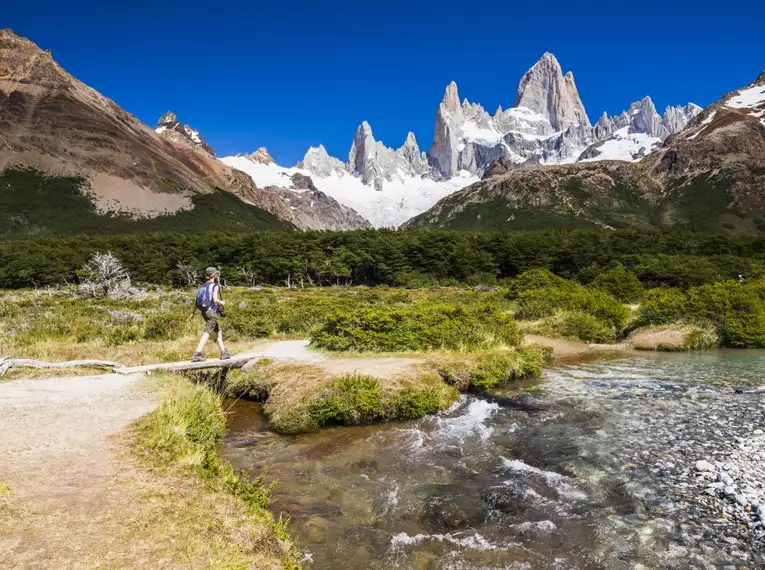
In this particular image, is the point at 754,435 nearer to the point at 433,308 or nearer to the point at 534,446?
the point at 534,446

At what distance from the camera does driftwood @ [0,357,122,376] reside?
47.6ft

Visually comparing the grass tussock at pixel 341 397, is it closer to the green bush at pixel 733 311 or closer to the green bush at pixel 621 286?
the green bush at pixel 733 311

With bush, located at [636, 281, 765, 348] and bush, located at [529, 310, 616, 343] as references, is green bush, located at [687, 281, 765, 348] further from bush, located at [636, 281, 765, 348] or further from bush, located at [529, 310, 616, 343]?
bush, located at [529, 310, 616, 343]

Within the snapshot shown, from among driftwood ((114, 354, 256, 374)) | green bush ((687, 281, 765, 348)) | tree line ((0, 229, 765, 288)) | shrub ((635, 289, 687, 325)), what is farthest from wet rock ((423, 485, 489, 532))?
tree line ((0, 229, 765, 288))

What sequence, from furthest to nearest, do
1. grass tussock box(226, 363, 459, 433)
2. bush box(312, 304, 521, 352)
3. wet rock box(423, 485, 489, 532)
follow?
bush box(312, 304, 521, 352)
grass tussock box(226, 363, 459, 433)
wet rock box(423, 485, 489, 532)

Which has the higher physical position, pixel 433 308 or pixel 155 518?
pixel 433 308

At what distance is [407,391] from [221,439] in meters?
5.22

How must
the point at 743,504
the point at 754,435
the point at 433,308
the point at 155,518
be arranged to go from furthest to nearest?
1. the point at 433,308
2. the point at 754,435
3. the point at 743,504
4. the point at 155,518

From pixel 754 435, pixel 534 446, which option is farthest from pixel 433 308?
pixel 754 435

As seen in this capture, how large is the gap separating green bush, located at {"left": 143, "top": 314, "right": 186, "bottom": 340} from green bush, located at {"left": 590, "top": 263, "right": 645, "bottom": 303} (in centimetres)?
3915

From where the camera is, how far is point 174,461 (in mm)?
8078

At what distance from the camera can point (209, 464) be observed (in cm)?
842

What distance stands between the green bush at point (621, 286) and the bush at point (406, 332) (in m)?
29.6

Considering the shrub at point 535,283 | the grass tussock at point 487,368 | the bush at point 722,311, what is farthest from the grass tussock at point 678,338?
the shrub at point 535,283
